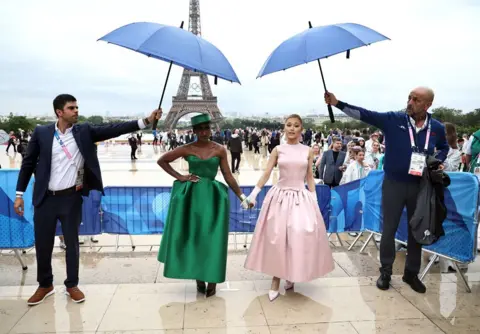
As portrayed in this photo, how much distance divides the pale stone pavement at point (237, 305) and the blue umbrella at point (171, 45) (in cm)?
167

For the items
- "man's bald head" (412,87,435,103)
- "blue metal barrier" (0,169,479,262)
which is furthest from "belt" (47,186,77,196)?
"man's bald head" (412,87,435,103)

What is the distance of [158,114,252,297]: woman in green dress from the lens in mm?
3576

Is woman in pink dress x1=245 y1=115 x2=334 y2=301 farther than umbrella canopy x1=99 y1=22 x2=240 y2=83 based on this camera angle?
Yes

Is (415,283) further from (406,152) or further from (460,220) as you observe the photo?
(406,152)

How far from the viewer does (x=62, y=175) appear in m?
3.52

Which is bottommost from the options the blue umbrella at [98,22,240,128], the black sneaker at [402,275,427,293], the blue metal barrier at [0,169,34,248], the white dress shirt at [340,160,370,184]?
the black sneaker at [402,275,427,293]

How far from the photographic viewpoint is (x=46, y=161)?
11.3ft

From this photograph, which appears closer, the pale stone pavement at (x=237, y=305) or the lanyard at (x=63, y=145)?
the pale stone pavement at (x=237, y=305)

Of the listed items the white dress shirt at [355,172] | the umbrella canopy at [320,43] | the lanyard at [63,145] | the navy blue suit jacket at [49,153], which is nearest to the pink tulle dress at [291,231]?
the umbrella canopy at [320,43]

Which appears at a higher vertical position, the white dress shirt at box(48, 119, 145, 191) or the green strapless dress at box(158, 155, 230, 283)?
the white dress shirt at box(48, 119, 145, 191)

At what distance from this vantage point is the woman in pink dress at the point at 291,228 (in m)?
3.52

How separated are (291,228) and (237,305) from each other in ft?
2.80

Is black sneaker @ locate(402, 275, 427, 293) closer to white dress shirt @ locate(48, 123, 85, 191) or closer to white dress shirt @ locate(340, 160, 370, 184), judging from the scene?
white dress shirt @ locate(340, 160, 370, 184)

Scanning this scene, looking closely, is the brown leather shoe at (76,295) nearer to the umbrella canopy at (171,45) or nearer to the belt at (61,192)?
the belt at (61,192)
